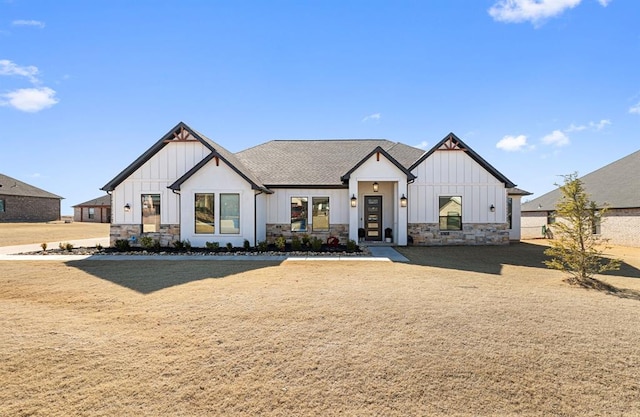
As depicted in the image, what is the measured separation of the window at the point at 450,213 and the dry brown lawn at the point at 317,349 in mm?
8327

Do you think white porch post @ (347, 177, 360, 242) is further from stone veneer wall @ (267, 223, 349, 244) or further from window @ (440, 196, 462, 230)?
window @ (440, 196, 462, 230)

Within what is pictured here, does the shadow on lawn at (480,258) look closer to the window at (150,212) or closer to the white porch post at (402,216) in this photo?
the white porch post at (402,216)

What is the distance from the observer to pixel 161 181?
15.7 meters

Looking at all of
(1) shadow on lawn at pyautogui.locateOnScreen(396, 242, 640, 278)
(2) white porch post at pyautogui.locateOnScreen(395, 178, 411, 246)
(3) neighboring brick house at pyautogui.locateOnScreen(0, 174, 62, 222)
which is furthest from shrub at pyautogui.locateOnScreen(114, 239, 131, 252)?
(3) neighboring brick house at pyautogui.locateOnScreen(0, 174, 62, 222)

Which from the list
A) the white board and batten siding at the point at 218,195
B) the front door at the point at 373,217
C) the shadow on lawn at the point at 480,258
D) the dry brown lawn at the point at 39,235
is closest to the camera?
the shadow on lawn at the point at 480,258

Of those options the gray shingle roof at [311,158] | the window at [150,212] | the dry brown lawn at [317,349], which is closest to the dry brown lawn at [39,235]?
the window at [150,212]

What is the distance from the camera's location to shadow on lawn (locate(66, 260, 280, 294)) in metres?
8.41

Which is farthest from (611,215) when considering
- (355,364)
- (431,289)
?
(355,364)

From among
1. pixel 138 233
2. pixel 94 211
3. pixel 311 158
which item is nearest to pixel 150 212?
pixel 138 233

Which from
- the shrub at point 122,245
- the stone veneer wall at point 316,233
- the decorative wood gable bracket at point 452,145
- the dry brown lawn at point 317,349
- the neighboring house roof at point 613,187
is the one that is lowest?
the dry brown lawn at point 317,349

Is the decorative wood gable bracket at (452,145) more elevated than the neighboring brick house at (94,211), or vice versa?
the decorative wood gable bracket at (452,145)

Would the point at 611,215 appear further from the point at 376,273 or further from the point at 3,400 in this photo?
the point at 3,400

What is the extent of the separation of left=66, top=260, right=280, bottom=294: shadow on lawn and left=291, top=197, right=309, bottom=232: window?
16.3 ft

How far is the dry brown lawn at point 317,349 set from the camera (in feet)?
10.8
